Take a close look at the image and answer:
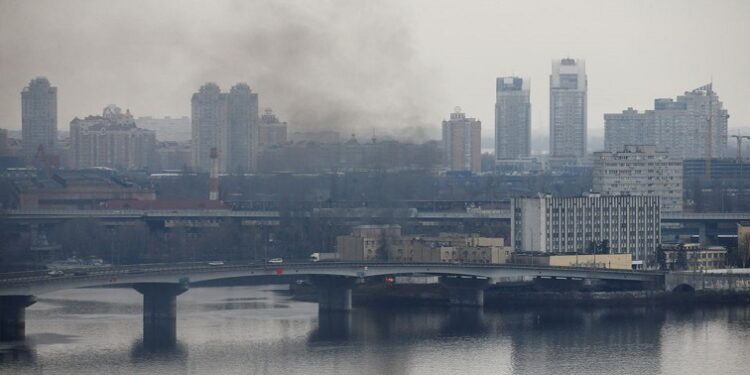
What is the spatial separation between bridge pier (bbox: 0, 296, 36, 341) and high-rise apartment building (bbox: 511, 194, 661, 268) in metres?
9.28

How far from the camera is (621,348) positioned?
74.8 ft

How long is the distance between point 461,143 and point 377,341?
45.8 m

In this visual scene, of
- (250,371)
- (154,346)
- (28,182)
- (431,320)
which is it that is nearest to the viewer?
(250,371)

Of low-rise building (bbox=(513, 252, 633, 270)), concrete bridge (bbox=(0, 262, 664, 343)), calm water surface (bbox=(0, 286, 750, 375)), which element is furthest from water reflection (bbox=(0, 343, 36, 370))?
low-rise building (bbox=(513, 252, 633, 270))

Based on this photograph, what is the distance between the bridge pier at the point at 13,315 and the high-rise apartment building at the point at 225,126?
30347mm

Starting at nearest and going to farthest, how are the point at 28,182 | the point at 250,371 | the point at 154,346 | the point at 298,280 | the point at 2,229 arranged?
the point at 250,371
the point at 154,346
the point at 298,280
the point at 2,229
the point at 28,182

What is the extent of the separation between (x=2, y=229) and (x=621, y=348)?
16.0 metres

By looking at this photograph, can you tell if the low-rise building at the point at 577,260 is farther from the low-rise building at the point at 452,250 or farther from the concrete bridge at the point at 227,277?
the concrete bridge at the point at 227,277

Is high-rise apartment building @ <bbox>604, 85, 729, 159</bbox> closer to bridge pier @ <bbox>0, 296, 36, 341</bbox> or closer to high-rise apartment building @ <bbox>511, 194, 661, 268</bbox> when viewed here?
high-rise apartment building @ <bbox>511, 194, 661, 268</bbox>

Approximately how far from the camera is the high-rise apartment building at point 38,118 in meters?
49.6

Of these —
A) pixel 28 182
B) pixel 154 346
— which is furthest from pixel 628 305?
pixel 28 182

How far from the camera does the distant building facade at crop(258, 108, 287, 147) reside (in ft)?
172

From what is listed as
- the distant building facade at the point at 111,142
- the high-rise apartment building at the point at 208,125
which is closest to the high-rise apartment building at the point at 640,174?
the high-rise apartment building at the point at 208,125

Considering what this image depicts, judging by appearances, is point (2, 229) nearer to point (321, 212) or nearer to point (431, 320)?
point (321, 212)
